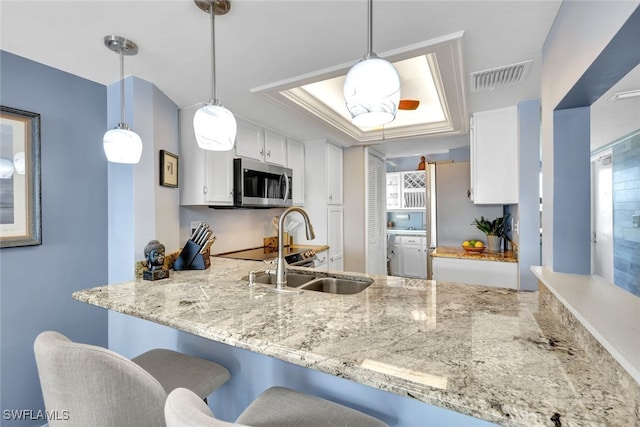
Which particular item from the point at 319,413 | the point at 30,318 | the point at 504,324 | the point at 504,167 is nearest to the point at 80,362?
the point at 319,413

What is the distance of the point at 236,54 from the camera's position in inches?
62.6

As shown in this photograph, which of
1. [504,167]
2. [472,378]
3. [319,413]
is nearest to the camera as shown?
[472,378]

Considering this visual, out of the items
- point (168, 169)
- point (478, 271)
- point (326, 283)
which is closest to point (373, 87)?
point (326, 283)

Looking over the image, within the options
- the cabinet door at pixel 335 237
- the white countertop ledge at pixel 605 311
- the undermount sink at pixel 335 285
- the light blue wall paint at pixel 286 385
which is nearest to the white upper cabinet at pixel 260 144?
the cabinet door at pixel 335 237

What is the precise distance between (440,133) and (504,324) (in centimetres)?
261

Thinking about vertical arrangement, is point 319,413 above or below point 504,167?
below

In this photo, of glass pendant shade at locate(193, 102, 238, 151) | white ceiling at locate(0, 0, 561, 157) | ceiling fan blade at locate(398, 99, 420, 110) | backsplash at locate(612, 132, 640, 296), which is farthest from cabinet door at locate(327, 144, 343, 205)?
backsplash at locate(612, 132, 640, 296)

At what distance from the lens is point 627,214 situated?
3.14 metres

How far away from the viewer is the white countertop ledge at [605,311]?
0.59m

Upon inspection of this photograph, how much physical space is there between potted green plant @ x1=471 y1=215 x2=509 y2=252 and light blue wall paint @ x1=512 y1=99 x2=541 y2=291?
0.76 metres

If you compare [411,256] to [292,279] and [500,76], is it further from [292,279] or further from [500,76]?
[292,279]

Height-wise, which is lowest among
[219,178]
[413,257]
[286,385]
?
[413,257]

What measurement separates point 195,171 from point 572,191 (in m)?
2.35

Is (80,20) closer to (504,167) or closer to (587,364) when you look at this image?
(587,364)
